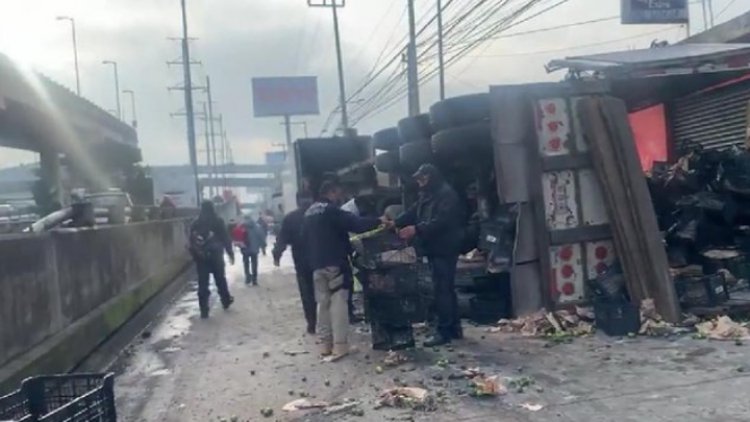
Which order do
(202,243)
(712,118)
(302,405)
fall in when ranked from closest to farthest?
(302,405) → (202,243) → (712,118)

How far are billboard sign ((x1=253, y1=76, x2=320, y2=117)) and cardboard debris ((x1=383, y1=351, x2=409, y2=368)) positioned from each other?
66.4 m

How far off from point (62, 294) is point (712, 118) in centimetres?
1090

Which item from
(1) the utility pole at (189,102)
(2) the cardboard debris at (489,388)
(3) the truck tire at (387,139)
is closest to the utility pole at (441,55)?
(3) the truck tire at (387,139)

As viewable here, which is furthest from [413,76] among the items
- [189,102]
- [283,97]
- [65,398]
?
[283,97]

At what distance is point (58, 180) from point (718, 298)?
85.6ft

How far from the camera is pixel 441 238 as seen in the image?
8.04 metres

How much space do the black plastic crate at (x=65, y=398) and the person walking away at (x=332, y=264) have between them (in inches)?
165

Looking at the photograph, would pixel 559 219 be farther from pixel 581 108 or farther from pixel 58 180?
pixel 58 180

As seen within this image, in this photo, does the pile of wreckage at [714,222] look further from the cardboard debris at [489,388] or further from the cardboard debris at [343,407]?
the cardboard debris at [343,407]

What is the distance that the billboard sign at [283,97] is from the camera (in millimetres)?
72938

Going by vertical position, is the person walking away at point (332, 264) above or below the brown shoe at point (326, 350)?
above

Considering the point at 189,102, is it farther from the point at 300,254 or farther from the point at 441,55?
the point at 300,254

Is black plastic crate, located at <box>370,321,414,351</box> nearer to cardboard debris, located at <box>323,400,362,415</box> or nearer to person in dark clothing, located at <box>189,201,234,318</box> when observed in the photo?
cardboard debris, located at <box>323,400,362,415</box>

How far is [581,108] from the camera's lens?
888 cm
